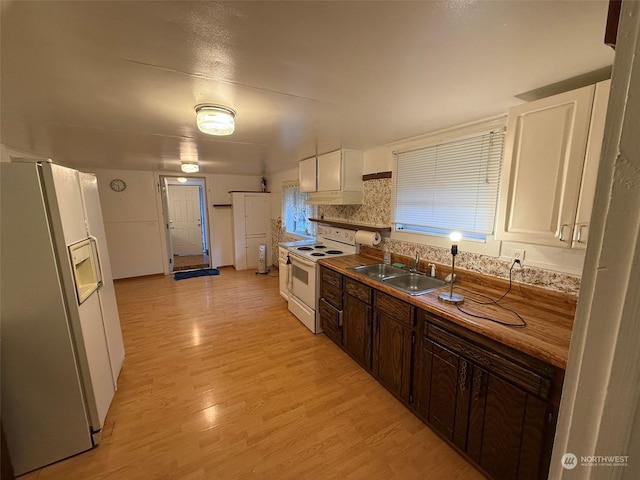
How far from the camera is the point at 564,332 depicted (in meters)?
1.34

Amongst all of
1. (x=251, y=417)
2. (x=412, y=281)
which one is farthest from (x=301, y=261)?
(x=251, y=417)

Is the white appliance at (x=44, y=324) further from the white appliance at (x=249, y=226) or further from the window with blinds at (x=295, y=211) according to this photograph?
the white appliance at (x=249, y=226)

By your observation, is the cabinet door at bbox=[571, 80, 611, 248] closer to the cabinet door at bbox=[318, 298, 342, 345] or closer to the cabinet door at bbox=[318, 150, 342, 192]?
the cabinet door at bbox=[318, 298, 342, 345]

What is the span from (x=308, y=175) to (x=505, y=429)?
10.3ft

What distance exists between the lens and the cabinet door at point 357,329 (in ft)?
7.52

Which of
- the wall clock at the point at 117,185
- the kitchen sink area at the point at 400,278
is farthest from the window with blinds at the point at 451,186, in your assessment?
the wall clock at the point at 117,185

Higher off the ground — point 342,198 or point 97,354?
→ point 342,198

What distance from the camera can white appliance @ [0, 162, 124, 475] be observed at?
1.40 metres

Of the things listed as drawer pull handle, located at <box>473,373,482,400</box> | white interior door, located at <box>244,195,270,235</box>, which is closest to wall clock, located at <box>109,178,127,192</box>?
white interior door, located at <box>244,195,270,235</box>

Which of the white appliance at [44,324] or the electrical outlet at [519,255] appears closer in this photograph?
the white appliance at [44,324]

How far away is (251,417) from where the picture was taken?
190cm

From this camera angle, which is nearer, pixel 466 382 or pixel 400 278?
pixel 466 382

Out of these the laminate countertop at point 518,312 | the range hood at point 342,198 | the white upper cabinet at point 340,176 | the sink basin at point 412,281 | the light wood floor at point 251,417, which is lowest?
the light wood floor at point 251,417

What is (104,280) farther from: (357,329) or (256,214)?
(256,214)
